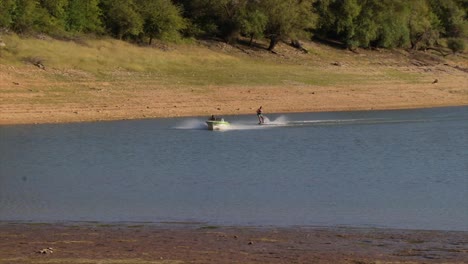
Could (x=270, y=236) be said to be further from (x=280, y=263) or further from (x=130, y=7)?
(x=130, y=7)

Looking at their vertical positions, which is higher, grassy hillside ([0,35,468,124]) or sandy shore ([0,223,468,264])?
sandy shore ([0,223,468,264])

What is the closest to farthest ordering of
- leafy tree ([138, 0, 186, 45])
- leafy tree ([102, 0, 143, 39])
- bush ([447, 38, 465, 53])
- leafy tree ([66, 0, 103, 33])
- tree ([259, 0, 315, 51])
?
leafy tree ([66, 0, 103, 33]), leafy tree ([102, 0, 143, 39]), leafy tree ([138, 0, 186, 45]), tree ([259, 0, 315, 51]), bush ([447, 38, 465, 53])

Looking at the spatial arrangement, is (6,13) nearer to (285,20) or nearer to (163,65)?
(163,65)

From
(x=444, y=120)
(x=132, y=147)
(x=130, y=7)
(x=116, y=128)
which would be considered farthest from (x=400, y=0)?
(x=132, y=147)

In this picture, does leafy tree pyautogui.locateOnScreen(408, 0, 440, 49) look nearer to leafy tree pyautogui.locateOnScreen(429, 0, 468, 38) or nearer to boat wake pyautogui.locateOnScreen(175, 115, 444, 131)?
leafy tree pyautogui.locateOnScreen(429, 0, 468, 38)

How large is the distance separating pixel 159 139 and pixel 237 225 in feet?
67.4

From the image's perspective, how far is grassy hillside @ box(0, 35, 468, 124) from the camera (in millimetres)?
49469

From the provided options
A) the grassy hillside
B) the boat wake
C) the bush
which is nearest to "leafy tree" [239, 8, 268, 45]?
the grassy hillside

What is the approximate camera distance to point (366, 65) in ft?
224

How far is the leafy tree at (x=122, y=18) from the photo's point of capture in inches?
2432

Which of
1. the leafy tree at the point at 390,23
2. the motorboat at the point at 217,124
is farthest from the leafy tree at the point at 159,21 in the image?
the motorboat at the point at 217,124

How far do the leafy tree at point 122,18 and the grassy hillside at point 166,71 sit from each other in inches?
57.0

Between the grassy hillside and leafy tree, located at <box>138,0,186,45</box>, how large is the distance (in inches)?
47.6

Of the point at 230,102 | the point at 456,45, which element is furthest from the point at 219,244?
the point at 456,45
